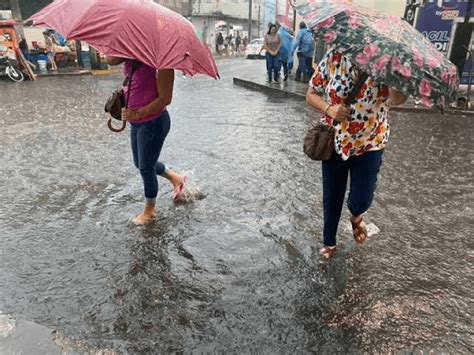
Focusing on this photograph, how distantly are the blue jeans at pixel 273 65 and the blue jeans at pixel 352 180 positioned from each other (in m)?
10.8

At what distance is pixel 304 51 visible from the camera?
13.0m

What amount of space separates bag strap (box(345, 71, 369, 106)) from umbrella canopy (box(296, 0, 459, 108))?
0.74 ft

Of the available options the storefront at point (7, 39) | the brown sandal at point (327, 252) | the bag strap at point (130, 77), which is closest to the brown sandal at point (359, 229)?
the brown sandal at point (327, 252)

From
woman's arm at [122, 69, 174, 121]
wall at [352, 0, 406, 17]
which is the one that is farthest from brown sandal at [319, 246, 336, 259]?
wall at [352, 0, 406, 17]

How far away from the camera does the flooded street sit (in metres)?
2.58

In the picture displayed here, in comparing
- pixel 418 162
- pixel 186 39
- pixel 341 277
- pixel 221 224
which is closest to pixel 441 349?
pixel 341 277

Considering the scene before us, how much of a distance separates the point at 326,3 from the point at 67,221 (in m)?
2.92

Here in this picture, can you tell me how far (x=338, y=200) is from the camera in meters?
3.16

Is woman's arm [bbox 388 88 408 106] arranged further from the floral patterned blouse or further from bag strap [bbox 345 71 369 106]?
bag strap [bbox 345 71 369 106]

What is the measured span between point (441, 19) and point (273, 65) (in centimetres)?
488

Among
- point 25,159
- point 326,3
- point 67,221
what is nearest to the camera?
point 326,3

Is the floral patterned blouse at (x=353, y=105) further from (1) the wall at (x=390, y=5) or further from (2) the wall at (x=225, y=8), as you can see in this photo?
(2) the wall at (x=225, y=8)

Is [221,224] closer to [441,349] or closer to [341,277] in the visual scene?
[341,277]

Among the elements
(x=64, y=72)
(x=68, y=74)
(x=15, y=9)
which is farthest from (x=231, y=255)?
(x=15, y=9)
